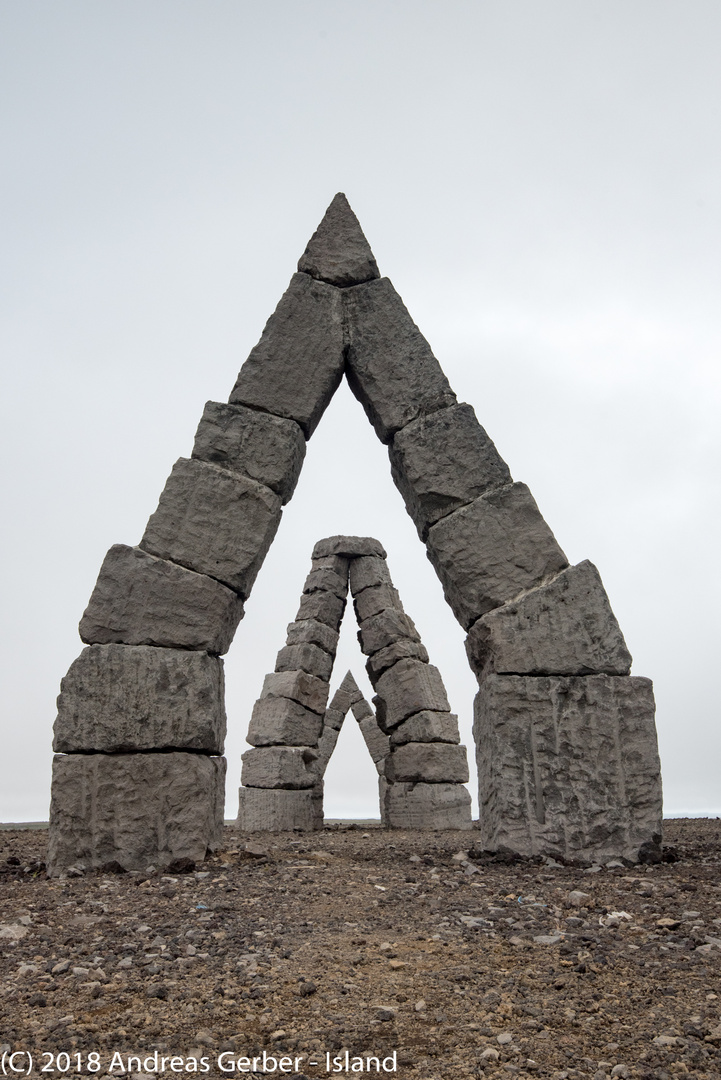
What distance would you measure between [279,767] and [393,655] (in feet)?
6.78

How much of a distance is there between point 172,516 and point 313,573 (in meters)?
6.03

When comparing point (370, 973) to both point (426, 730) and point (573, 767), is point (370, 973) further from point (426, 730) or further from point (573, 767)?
point (426, 730)

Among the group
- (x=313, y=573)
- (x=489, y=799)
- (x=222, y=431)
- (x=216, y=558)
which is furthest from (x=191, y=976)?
(x=313, y=573)

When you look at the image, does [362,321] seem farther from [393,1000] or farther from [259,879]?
[393,1000]

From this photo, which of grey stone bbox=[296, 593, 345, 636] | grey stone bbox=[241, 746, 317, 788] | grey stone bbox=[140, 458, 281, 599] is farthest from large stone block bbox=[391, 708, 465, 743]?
grey stone bbox=[140, 458, 281, 599]

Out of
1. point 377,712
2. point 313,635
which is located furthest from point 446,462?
point 377,712

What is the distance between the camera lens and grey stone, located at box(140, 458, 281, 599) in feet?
17.6

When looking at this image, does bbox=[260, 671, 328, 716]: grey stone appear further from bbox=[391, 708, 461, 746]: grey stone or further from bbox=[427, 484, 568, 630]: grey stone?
bbox=[427, 484, 568, 630]: grey stone

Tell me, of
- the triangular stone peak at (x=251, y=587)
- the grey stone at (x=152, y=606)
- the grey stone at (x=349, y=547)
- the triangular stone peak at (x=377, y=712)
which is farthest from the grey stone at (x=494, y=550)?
the grey stone at (x=349, y=547)

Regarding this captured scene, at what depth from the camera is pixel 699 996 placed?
2549 mm

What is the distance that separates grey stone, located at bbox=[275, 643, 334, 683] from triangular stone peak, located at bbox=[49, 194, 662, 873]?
196 inches

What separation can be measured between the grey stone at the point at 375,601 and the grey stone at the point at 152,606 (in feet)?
18.9

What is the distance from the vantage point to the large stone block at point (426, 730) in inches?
400

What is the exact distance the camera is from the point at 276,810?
32.0 ft
